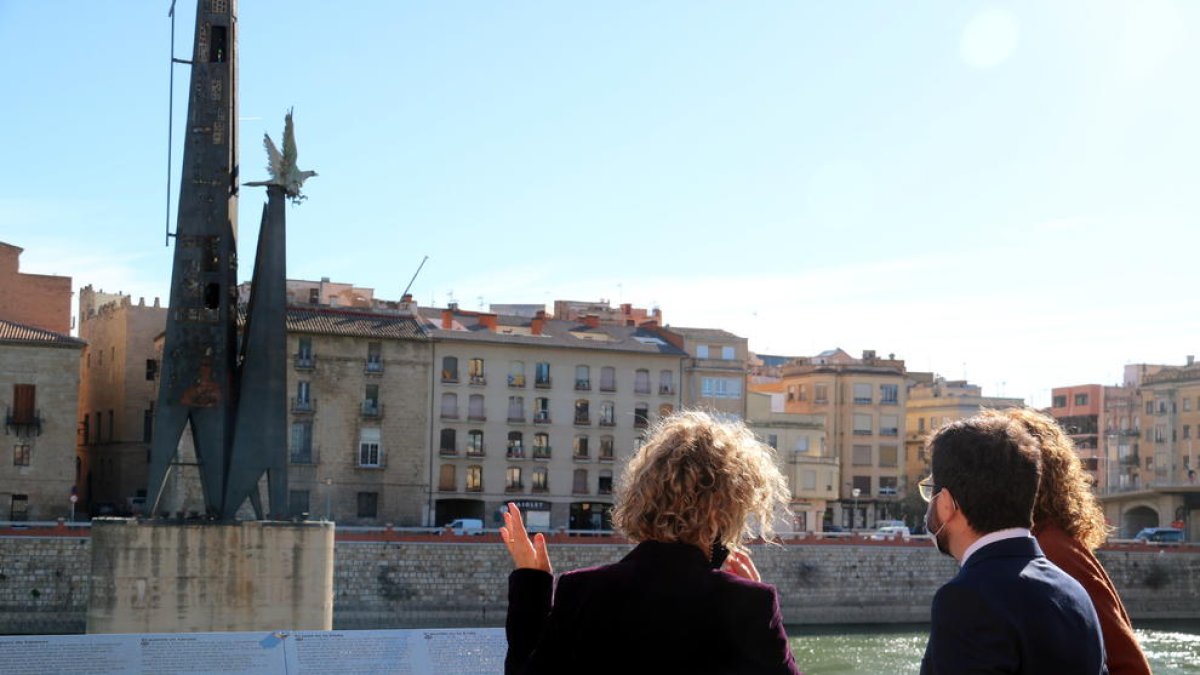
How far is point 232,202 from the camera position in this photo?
20.7 meters

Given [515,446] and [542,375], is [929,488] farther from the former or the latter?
[542,375]

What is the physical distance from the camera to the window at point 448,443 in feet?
177

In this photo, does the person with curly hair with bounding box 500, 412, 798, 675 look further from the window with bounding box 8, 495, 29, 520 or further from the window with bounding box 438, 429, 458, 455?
the window with bounding box 438, 429, 458, 455

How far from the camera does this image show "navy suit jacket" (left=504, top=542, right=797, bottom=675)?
387cm

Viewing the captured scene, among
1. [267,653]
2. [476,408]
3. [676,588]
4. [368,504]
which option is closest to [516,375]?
[476,408]

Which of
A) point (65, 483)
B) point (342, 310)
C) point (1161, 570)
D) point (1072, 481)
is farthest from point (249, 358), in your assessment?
point (1161, 570)

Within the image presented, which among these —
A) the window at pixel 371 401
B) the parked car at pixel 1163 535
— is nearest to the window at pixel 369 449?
the window at pixel 371 401

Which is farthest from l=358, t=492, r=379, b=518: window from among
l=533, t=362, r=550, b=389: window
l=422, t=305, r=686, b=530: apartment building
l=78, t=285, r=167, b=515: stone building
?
l=78, t=285, r=167, b=515: stone building

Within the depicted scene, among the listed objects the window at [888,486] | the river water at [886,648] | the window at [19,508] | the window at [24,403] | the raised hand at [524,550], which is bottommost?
the river water at [886,648]

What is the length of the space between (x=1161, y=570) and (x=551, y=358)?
23306 mm

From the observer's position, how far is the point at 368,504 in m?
52.4

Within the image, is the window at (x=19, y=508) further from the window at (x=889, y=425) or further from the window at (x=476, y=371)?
the window at (x=889, y=425)

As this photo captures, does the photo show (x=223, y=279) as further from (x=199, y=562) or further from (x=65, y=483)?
(x=65, y=483)

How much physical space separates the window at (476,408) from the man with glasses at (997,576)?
5104 centimetres
